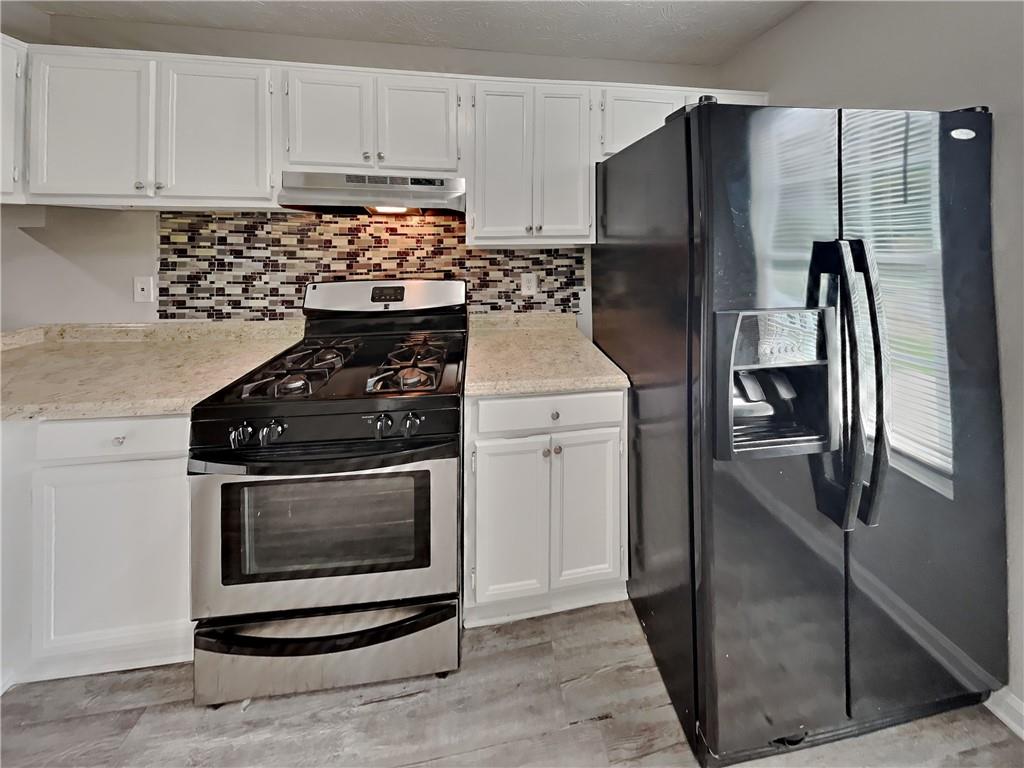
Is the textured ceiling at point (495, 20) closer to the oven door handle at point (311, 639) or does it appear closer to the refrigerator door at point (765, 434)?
the refrigerator door at point (765, 434)

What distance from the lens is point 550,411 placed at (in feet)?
5.56

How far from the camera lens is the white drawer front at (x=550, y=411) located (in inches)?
64.9

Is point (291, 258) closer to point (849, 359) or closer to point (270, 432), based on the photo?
point (270, 432)

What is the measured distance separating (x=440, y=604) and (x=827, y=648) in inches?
43.7

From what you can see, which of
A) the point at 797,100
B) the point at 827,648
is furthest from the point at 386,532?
the point at 797,100

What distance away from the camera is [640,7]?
1959 mm

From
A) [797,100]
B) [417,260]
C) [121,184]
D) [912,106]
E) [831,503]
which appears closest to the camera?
[831,503]

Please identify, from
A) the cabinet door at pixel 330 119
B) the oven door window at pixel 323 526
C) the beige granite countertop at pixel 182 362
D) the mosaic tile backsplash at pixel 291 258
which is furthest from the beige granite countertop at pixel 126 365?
the cabinet door at pixel 330 119

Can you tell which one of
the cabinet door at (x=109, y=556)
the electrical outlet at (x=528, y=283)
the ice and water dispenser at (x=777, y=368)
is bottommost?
the cabinet door at (x=109, y=556)

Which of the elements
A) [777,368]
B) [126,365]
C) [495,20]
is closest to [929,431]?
[777,368]

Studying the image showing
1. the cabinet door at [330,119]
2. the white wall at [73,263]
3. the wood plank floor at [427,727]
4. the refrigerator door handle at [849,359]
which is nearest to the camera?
the refrigerator door handle at [849,359]

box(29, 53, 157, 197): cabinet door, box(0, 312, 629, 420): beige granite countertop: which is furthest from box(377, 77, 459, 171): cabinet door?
box(29, 53, 157, 197): cabinet door

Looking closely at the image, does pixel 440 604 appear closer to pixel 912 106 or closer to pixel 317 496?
pixel 317 496

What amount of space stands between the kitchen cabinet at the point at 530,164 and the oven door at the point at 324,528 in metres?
1.11
